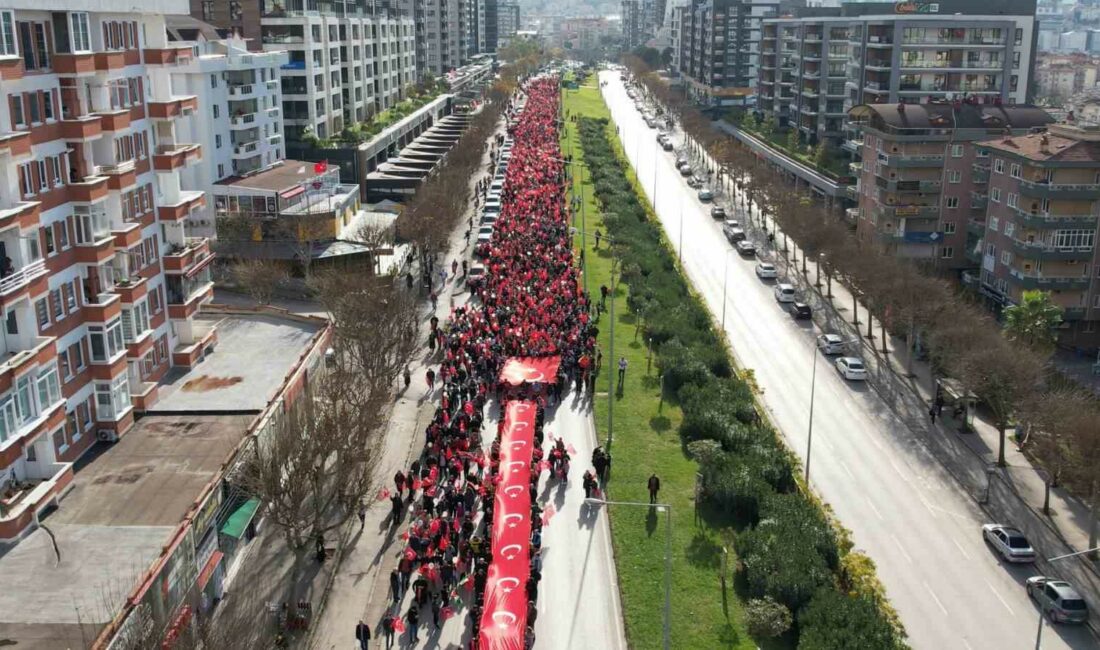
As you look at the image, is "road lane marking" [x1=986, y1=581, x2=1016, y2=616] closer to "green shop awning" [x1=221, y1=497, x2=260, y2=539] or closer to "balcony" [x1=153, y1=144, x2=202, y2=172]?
"green shop awning" [x1=221, y1=497, x2=260, y2=539]

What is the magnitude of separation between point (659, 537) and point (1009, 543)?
12901 millimetres

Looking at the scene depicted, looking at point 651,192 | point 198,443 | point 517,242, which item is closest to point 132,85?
point 198,443

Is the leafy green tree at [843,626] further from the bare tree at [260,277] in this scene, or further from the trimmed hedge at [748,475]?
the bare tree at [260,277]

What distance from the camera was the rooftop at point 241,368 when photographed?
4247cm

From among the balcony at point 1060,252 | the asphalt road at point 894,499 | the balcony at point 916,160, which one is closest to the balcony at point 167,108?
the asphalt road at point 894,499

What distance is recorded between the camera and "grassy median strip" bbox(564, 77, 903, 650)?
31984 millimetres

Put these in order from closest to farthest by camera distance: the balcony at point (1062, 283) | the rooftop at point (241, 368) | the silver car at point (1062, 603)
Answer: the silver car at point (1062, 603) < the rooftop at point (241, 368) < the balcony at point (1062, 283)

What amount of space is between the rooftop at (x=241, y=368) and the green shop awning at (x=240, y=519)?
184 inches

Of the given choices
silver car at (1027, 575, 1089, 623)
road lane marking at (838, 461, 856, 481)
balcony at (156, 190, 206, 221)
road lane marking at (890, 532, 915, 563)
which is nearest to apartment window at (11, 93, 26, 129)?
balcony at (156, 190, 206, 221)

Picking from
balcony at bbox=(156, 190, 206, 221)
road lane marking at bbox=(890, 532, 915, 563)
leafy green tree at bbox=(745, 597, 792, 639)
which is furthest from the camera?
balcony at bbox=(156, 190, 206, 221)

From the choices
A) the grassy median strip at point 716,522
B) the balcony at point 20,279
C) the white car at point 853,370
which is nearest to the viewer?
the grassy median strip at point 716,522

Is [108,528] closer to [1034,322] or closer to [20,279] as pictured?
[20,279]

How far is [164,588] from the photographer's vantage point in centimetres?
3020

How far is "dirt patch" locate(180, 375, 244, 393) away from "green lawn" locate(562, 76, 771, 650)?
1651 cm
